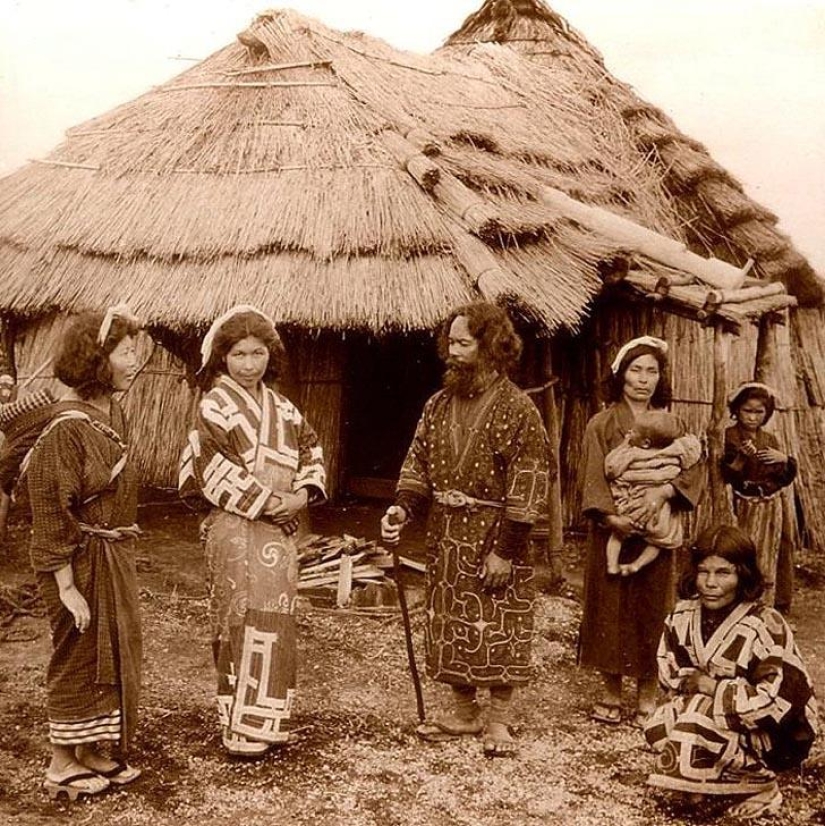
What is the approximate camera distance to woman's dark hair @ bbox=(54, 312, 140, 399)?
3.64 metres

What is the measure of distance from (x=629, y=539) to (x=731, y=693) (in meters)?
1.07

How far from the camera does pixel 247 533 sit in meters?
3.98

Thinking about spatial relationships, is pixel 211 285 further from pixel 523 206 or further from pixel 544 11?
pixel 544 11

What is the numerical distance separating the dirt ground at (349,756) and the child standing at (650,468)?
2.50 ft

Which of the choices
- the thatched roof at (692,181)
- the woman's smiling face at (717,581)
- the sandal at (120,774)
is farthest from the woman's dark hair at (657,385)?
the thatched roof at (692,181)

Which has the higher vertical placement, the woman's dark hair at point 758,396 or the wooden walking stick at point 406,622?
the woman's dark hair at point 758,396

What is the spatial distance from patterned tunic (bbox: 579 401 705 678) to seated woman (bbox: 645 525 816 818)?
0.81 m

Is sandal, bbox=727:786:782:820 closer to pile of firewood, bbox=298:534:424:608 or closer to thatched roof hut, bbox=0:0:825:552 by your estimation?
thatched roof hut, bbox=0:0:825:552

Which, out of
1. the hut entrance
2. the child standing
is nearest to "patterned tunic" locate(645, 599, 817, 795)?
the child standing

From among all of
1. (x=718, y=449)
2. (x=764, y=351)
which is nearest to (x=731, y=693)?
(x=718, y=449)

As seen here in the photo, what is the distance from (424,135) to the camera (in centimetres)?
744

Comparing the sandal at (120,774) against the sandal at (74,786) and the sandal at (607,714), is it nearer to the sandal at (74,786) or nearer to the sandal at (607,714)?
the sandal at (74,786)

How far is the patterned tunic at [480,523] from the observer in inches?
161

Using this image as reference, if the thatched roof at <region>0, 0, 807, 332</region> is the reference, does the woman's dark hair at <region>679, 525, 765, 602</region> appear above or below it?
below
